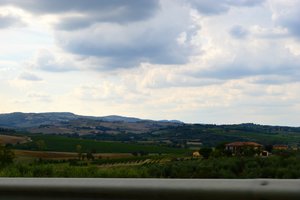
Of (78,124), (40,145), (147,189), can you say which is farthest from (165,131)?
(147,189)

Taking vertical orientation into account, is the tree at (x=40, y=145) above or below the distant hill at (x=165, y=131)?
below

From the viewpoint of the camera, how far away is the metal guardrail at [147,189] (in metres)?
2.31

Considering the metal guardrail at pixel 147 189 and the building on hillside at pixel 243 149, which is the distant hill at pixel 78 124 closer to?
the building on hillside at pixel 243 149

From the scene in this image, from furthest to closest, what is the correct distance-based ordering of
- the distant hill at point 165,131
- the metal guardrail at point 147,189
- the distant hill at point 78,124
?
the distant hill at point 78,124, the distant hill at point 165,131, the metal guardrail at point 147,189

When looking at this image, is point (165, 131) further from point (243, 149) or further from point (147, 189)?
point (147, 189)

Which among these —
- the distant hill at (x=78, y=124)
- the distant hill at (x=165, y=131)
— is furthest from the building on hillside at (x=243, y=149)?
the distant hill at (x=78, y=124)

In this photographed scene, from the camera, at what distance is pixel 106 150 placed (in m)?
70.9

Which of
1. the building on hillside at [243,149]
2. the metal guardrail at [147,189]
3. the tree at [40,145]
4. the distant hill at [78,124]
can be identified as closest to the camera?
the metal guardrail at [147,189]

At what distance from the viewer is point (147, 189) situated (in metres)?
2.63

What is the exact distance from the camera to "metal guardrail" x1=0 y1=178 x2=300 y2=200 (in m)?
2.31

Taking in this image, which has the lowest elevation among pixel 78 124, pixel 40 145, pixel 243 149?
pixel 40 145

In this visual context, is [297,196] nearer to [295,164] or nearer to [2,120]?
[295,164]

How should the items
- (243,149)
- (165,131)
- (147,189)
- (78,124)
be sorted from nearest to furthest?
(147,189) → (243,149) → (165,131) → (78,124)

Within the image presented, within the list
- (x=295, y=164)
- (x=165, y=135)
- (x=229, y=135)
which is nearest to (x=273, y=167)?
(x=295, y=164)
